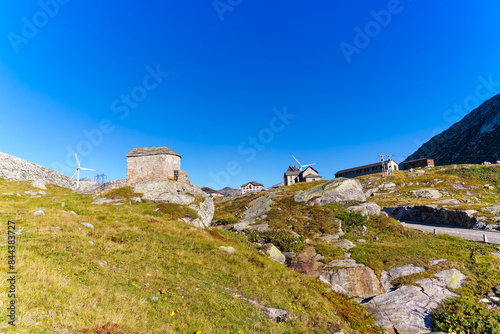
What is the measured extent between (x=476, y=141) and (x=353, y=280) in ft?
694

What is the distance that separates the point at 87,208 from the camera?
98.8 feet

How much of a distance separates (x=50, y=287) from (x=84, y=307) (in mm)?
1928

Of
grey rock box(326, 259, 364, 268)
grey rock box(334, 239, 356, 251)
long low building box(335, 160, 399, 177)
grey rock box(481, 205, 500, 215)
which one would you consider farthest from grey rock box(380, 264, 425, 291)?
long low building box(335, 160, 399, 177)

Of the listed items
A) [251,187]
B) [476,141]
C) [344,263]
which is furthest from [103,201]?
[476,141]

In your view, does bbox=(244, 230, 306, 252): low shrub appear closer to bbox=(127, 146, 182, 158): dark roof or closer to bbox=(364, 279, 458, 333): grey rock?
bbox=(364, 279, 458, 333): grey rock

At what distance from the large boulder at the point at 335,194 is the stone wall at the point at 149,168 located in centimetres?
2833

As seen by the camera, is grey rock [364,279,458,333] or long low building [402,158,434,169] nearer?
grey rock [364,279,458,333]

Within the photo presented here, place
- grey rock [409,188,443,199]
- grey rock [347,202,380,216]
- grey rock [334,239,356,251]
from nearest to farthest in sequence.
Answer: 1. grey rock [334,239,356,251]
2. grey rock [347,202,380,216]
3. grey rock [409,188,443,199]

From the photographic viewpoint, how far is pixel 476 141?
6289 inches

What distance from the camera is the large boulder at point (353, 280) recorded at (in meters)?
18.5

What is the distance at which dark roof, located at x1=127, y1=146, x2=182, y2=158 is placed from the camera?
48.8 m

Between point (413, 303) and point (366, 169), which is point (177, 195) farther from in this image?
point (366, 169)

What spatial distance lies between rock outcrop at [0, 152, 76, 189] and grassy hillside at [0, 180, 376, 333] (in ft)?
174

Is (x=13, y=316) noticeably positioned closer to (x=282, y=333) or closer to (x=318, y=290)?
(x=282, y=333)
